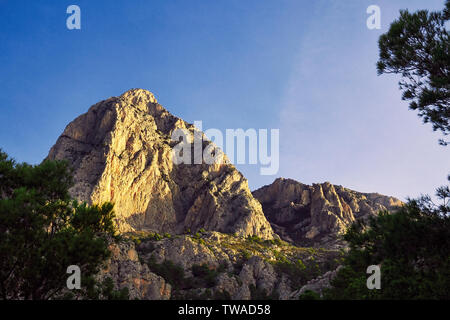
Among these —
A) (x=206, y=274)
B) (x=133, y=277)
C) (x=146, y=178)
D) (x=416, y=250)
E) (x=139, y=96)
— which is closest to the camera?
(x=416, y=250)

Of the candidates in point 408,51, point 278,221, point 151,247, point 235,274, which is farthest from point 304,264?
point 408,51

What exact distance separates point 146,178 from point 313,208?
75.6 meters

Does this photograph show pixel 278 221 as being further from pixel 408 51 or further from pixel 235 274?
pixel 408 51

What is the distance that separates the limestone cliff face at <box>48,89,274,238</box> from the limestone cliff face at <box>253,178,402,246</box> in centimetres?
1991

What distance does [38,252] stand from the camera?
15617mm

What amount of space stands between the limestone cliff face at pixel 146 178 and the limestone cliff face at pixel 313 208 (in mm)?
19907

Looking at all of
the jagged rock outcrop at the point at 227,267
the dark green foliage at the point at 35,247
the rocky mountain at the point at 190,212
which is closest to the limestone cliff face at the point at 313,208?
the rocky mountain at the point at 190,212

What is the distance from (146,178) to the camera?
116m

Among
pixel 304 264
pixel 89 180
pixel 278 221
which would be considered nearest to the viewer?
pixel 304 264

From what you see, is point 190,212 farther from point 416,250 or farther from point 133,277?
point 416,250

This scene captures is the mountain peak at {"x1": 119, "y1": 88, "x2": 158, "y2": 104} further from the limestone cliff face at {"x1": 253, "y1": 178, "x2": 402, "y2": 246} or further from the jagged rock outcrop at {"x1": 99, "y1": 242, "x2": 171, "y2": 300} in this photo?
the jagged rock outcrop at {"x1": 99, "y1": 242, "x2": 171, "y2": 300}

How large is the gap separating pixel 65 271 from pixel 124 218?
310ft

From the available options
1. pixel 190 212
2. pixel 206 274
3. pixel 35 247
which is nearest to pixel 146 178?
pixel 190 212

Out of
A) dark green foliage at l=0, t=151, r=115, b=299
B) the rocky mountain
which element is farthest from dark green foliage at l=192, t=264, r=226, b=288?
dark green foliage at l=0, t=151, r=115, b=299
